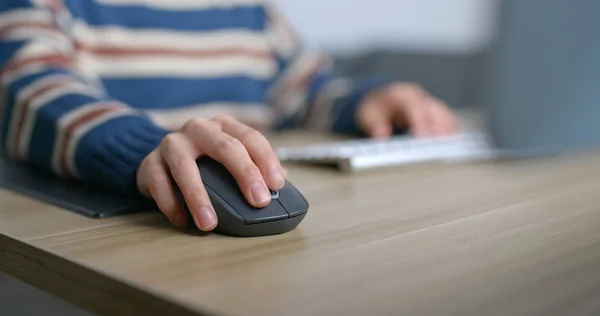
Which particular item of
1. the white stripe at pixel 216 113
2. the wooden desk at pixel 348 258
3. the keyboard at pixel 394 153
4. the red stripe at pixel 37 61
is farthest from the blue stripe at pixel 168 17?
the wooden desk at pixel 348 258

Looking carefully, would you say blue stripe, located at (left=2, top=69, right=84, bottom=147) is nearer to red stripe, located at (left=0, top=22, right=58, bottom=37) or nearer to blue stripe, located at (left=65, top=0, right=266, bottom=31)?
red stripe, located at (left=0, top=22, right=58, bottom=37)

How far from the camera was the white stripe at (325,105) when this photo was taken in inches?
45.1

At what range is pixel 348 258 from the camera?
41cm

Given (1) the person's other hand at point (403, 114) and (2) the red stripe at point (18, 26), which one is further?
(1) the person's other hand at point (403, 114)

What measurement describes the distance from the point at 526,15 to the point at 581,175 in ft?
0.52

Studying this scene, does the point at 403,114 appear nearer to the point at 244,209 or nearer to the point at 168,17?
the point at 168,17

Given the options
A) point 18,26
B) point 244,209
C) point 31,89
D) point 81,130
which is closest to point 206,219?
point 244,209

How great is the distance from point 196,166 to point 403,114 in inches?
21.8

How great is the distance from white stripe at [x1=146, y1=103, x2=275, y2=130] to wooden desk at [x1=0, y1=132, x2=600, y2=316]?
469 mm

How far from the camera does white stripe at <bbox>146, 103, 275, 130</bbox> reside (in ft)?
3.51

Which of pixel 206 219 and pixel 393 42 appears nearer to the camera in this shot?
pixel 206 219

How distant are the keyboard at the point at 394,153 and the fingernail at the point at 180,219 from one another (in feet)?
0.84

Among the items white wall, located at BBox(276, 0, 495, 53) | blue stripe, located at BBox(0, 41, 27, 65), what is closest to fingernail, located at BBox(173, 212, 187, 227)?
blue stripe, located at BBox(0, 41, 27, 65)

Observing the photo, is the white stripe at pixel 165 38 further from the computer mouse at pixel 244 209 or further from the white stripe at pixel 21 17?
the computer mouse at pixel 244 209
